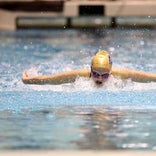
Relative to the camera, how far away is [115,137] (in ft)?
14.6

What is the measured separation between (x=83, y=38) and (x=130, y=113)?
850 centimetres

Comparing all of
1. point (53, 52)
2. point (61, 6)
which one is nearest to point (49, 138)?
point (53, 52)

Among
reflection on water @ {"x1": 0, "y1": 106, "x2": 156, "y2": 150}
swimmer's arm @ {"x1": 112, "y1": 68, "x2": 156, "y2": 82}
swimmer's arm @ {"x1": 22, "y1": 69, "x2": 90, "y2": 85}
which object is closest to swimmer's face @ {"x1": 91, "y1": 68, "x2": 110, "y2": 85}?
swimmer's arm @ {"x1": 22, "y1": 69, "x2": 90, "y2": 85}

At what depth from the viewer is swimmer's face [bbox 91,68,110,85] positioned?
672cm

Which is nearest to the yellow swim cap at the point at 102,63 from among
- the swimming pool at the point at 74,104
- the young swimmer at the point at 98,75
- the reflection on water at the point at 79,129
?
the young swimmer at the point at 98,75

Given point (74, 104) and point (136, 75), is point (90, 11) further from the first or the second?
point (74, 104)

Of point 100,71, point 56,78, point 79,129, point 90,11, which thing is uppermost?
point 90,11

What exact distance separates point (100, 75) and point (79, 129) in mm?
1996

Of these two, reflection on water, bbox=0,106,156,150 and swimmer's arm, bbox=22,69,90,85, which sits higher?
swimmer's arm, bbox=22,69,90,85

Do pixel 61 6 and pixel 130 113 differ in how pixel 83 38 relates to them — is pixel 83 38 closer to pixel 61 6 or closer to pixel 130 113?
pixel 61 6

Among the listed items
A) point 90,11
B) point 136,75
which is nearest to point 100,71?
point 136,75

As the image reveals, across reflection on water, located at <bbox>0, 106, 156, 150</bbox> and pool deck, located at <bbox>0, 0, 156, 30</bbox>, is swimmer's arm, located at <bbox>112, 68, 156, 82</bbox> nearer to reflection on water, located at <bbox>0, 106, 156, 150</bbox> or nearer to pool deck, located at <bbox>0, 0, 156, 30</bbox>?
reflection on water, located at <bbox>0, 106, 156, 150</bbox>

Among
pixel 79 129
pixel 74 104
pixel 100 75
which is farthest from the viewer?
pixel 100 75

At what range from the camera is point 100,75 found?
6723mm
